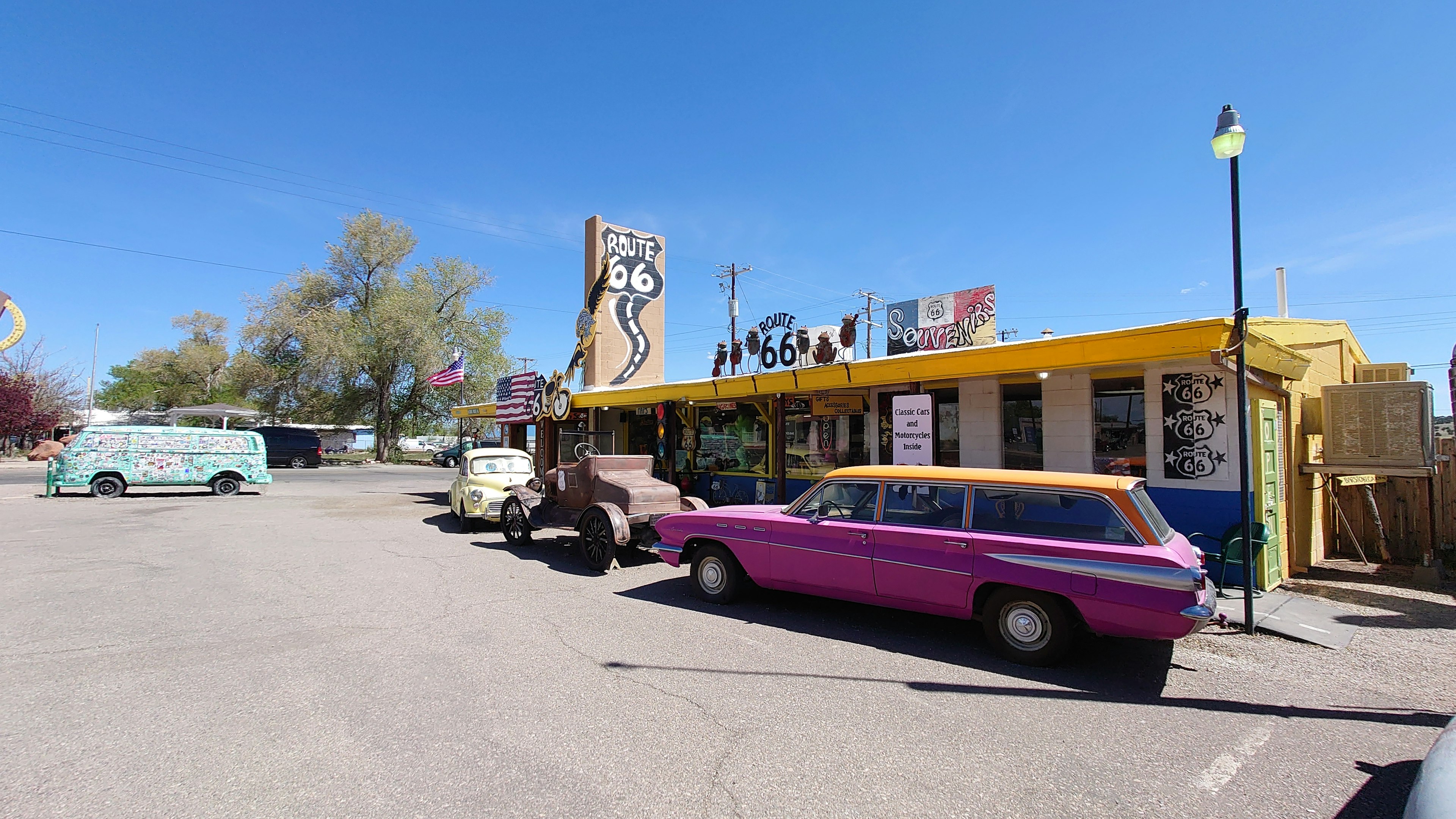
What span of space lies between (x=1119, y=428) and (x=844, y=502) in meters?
5.12

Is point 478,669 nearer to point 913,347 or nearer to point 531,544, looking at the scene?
point 531,544

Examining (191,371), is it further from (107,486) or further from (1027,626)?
(1027,626)

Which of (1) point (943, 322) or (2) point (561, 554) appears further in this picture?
(1) point (943, 322)

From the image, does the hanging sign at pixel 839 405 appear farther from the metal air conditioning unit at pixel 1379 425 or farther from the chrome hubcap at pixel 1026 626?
the chrome hubcap at pixel 1026 626

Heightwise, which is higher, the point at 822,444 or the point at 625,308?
the point at 625,308

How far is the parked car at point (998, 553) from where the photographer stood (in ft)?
15.4

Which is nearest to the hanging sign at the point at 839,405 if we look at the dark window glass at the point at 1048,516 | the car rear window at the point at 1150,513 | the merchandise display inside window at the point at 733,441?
the merchandise display inside window at the point at 733,441

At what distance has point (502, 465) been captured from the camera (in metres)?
13.8

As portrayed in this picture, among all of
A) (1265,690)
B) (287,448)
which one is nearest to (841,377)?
(1265,690)

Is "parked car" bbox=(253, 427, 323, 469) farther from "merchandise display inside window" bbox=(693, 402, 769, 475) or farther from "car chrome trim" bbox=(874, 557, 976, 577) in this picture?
"car chrome trim" bbox=(874, 557, 976, 577)

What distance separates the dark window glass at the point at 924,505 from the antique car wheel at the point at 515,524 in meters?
6.88

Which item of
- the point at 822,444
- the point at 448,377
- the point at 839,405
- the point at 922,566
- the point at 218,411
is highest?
the point at 448,377

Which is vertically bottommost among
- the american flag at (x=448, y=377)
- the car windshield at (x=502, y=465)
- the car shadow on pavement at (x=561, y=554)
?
the car shadow on pavement at (x=561, y=554)

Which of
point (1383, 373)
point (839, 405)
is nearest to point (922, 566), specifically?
point (839, 405)
